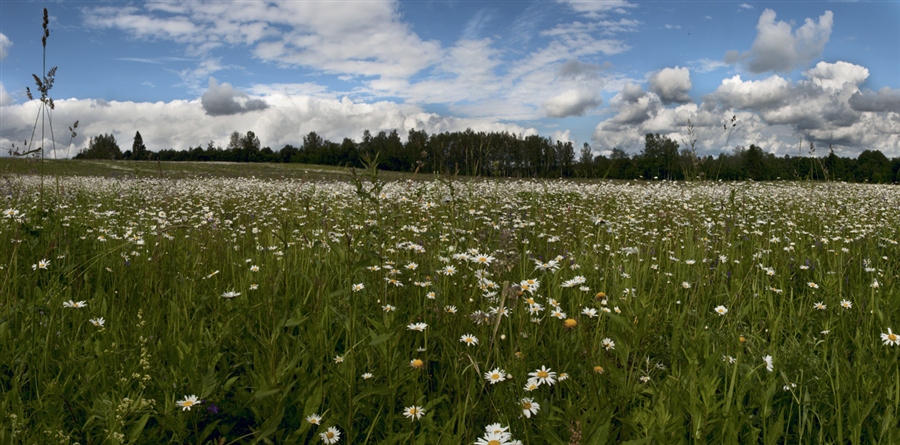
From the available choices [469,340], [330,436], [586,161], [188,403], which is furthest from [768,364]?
[586,161]

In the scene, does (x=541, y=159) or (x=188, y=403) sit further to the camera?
(x=541, y=159)

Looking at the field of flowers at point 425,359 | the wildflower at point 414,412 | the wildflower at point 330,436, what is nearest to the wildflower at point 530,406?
the field of flowers at point 425,359

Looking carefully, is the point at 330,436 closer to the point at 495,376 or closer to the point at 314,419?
the point at 314,419

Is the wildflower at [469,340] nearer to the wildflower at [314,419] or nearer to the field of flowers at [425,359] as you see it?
the field of flowers at [425,359]

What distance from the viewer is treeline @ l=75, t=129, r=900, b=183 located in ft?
18.5

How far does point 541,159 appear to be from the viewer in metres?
11.6

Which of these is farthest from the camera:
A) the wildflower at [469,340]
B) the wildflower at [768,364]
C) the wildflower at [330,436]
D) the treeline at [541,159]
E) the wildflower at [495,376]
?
the treeline at [541,159]

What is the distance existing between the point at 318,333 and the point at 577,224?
5.35 m

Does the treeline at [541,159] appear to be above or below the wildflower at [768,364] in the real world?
above

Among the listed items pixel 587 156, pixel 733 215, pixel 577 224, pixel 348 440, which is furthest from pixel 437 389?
pixel 587 156

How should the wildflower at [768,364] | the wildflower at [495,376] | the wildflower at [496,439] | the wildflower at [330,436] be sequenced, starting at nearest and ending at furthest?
1. the wildflower at [496,439]
2. the wildflower at [330,436]
3. the wildflower at [495,376]
4. the wildflower at [768,364]

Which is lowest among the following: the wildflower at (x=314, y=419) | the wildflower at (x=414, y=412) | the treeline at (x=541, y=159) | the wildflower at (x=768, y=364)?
the wildflower at (x=314, y=419)

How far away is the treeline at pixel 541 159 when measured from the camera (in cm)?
565

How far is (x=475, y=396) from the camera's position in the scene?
225 cm
